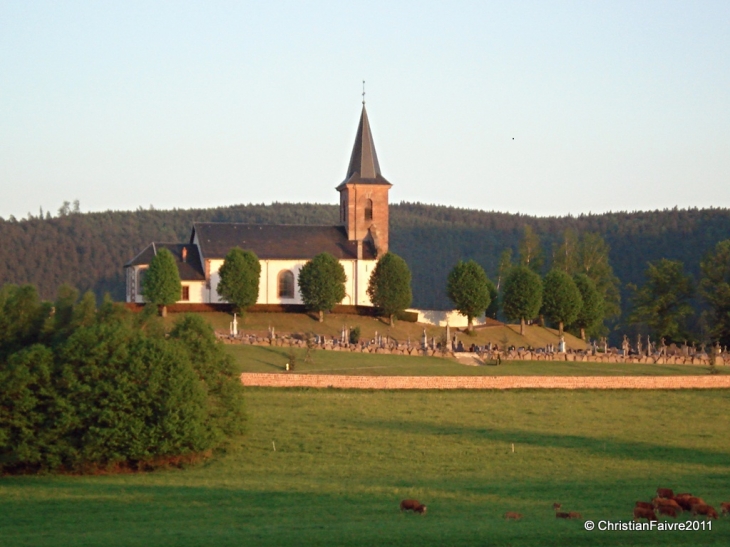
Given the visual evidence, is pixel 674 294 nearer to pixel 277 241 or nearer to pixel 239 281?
pixel 277 241

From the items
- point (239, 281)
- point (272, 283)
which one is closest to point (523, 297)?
point (272, 283)

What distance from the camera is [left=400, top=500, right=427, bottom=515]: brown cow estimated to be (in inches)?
781

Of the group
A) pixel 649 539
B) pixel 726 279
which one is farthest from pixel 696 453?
pixel 726 279

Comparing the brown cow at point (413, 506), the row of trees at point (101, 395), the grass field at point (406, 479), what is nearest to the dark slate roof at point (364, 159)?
the grass field at point (406, 479)

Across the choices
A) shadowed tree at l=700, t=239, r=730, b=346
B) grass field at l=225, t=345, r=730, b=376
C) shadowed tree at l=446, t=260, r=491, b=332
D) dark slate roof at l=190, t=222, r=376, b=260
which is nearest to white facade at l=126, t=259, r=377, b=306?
dark slate roof at l=190, t=222, r=376, b=260

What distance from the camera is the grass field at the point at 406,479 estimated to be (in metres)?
17.9

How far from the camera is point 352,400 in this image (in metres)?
37.8

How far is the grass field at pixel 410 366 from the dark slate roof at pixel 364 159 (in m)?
26.6

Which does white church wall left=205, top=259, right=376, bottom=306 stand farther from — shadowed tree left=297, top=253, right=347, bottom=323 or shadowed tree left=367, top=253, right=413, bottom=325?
shadowed tree left=297, top=253, right=347, bottom=323

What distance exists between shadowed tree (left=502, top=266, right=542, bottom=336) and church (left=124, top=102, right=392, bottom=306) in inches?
386

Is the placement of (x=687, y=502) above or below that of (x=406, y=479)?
above

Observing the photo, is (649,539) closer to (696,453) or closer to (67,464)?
(696,453)

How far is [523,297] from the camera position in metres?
70.2

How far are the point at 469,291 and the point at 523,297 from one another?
11.6 feet
